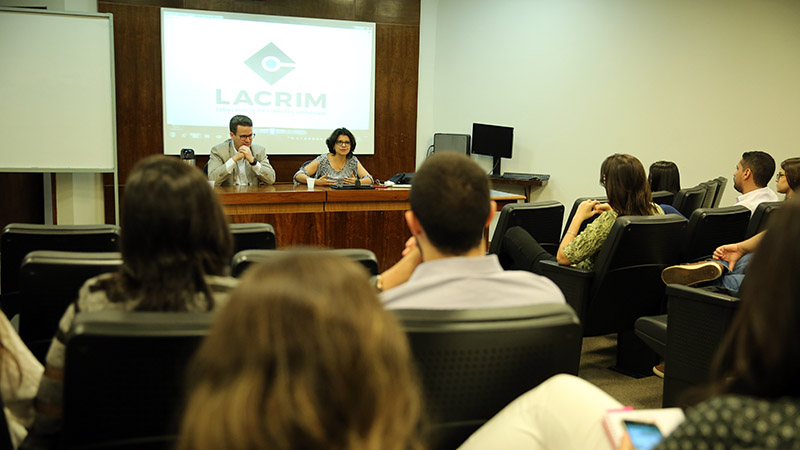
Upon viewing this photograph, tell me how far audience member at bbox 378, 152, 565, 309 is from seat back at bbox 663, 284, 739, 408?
1.12 meters

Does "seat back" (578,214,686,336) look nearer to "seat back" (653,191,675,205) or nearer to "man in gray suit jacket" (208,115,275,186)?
"seat back" (653,191,675,205)

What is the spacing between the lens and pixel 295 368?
2.24ft

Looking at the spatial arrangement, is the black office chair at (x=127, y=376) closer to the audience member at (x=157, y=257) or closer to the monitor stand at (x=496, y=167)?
the audience member at (x=157, y=257)

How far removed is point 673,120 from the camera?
7.17 metres

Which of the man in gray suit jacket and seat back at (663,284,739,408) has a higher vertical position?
the man in gray suit jacket

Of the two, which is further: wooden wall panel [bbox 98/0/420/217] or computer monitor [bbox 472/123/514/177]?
computer monitor [bbox 472/123/514/177]

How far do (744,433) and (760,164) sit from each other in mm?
4099

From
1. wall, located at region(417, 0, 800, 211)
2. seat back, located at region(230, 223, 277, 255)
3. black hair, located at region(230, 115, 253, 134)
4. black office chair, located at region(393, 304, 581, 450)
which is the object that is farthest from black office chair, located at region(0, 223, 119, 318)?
wall, located at region(417, 0, 800, 211)

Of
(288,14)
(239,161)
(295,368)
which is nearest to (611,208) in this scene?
(295,368)

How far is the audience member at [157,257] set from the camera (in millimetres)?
1412

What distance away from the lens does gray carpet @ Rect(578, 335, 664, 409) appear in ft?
10.8

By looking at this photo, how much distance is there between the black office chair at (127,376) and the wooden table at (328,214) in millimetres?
3876

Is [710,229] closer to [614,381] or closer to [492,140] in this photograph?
[614,381]

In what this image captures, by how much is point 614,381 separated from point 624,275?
2.12 ft
